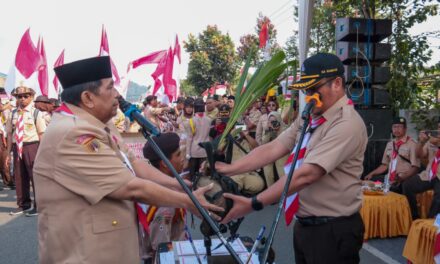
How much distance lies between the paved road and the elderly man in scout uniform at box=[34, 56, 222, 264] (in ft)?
9.81

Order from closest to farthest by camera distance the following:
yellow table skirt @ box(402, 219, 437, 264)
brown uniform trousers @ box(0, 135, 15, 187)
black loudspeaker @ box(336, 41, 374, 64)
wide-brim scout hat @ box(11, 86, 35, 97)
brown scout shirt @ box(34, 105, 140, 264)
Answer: brown scout shirt @ box(34, 105, 140, 264) < yellow table skirt @ box(402, 219, 437, 264) < wide-brim scout hat @ box(11, 86, 35, 97) < black loudspeaker @ box(336, 41, 374, 64) < brown uniform trousers @ box(0, 135, 15, 187)

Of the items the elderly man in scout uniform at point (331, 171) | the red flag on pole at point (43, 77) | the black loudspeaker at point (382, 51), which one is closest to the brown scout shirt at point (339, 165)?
the elderly man in scout uniform at point (331, 171)

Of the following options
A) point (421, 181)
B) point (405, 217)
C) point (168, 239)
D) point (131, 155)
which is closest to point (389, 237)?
point (405, 217)

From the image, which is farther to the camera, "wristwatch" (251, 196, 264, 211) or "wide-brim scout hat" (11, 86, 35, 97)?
"wide-brim scout hat" (11, 86, 35, 97)

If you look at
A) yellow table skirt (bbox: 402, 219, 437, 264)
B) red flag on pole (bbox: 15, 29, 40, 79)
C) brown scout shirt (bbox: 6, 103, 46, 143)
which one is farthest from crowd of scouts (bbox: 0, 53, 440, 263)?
red flag on pole (bbox: 15, 29, 40, 79)

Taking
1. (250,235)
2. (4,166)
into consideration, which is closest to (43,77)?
(4,166)

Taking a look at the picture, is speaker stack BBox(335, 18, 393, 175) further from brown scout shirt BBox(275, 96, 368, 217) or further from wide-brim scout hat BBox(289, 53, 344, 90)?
wide-brim scout hat BBox(289, 53, 344, 90)

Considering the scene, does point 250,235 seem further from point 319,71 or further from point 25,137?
point 25,137

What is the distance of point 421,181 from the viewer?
542cm

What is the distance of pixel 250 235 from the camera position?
210 inches

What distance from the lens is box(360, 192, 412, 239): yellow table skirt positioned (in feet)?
17.1

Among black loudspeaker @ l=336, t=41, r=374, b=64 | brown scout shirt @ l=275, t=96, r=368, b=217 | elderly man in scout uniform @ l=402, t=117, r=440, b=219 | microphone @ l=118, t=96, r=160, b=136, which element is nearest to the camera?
microphone @ l=118, t=96, r=160, b=136

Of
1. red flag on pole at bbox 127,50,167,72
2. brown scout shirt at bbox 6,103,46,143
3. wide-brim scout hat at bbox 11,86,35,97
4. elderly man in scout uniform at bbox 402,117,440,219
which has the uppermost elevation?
red flag on pole at bbox 127,50,167,72

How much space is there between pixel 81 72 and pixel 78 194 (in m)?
0.59
